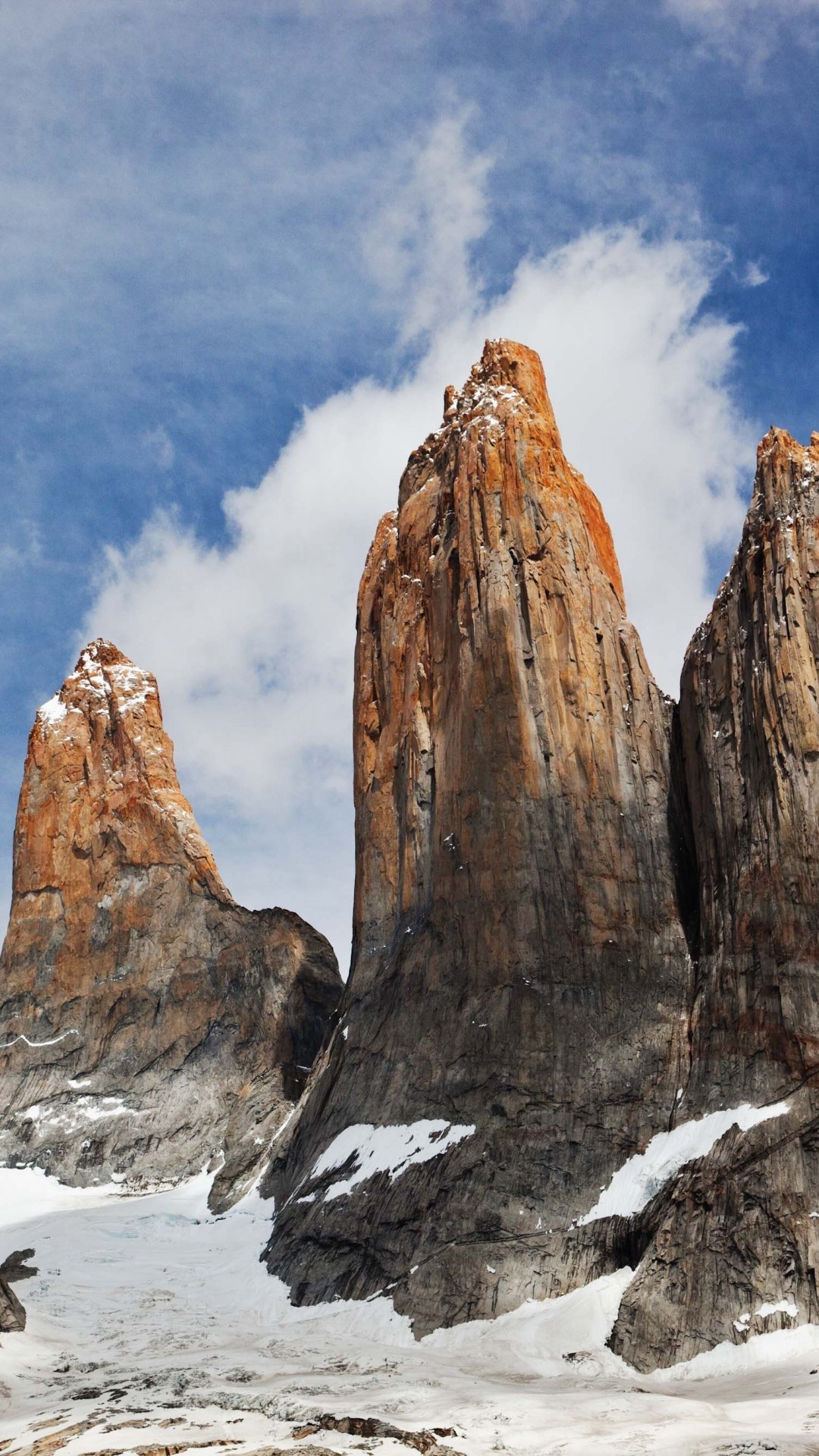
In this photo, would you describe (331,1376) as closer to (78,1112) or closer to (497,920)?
(497,920)

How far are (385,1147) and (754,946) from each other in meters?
11.9

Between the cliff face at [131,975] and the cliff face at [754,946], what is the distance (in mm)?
24636

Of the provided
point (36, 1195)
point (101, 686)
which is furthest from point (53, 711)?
point (36, 1195)

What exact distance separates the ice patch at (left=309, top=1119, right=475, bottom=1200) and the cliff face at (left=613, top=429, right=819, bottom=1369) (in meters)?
7.17

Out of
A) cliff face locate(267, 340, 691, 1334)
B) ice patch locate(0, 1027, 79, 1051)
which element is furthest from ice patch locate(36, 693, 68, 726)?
cliff face locate(267, 340, 691, 1334)

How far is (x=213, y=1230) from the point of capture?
140ft

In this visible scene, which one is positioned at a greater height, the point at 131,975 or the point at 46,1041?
the point at 131,975

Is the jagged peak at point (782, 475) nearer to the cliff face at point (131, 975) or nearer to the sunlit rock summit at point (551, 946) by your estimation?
the sunlit rock summit at point (551, 946)

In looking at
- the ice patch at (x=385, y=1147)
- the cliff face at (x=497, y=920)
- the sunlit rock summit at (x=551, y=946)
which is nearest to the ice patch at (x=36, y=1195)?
the sunlit rock summit at (x=551, y=946)

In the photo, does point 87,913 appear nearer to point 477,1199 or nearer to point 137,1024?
point 137,1024

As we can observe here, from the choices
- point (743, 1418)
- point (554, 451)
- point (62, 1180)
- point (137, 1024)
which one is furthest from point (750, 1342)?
point (137, 1024)

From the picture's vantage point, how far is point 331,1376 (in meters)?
25.9

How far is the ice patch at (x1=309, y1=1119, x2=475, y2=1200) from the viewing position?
113 ft

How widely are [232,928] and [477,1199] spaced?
3126cm
